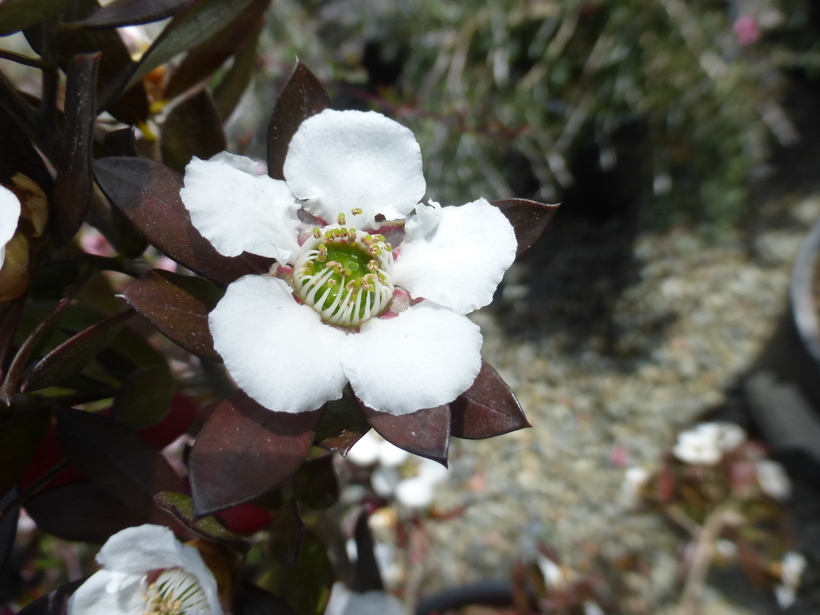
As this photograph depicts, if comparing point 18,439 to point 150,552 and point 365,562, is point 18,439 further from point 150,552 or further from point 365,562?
point 365,562

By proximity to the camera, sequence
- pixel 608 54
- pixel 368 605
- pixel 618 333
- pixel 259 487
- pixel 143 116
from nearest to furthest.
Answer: pixel 259 487 → pixel 143 116 → pixel 368 605 → pixel 608 54 → pixel 618 333

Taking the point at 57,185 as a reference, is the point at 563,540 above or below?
below

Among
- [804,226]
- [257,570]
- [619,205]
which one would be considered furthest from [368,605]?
[804,226]

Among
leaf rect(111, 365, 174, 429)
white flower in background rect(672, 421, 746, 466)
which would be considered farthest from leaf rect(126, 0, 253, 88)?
white flower in background rect(672, 421, 746, 466)

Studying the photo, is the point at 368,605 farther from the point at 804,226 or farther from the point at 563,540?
the point at 804,226

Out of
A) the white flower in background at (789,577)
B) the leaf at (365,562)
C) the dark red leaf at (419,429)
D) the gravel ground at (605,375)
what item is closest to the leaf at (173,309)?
the dark red leaf at (419,429)

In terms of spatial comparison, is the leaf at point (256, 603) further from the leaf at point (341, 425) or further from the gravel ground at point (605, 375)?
the gravel ground at point (605, 375)

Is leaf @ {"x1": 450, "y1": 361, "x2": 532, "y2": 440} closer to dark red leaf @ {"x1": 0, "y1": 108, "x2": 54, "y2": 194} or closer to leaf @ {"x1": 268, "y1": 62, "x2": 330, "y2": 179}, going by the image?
leaf @ {"x1": 268, "y1": 62, "x2": 330, "y2": 179}
